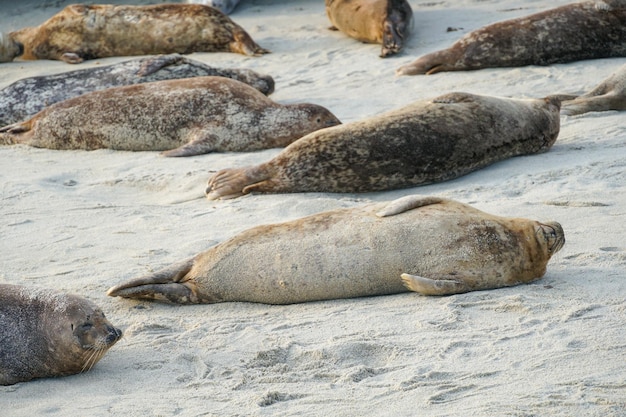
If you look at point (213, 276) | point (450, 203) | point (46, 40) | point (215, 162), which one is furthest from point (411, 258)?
point (46, 40)

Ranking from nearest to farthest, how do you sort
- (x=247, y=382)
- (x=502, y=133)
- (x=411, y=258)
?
1. (x=247, y=382)
2. (x=411, y=258)
3. (x=502, y=133)

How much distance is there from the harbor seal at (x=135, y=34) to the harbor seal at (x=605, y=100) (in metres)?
4.16

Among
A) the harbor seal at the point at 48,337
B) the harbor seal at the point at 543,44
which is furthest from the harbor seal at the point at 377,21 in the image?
the harbor seal at the point at 48,337

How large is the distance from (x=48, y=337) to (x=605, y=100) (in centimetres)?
475

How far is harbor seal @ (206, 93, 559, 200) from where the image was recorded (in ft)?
20.0

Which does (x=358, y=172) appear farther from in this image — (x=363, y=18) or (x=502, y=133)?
(x=363, y=18)

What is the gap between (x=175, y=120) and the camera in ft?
25.1

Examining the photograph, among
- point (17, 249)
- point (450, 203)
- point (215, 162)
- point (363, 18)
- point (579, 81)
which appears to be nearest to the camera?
point (450, 203)

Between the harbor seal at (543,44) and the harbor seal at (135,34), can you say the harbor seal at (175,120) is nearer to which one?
the harbor seal at (543,44)

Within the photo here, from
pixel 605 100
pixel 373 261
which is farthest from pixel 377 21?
pixel 373 261

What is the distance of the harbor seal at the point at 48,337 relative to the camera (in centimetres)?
370

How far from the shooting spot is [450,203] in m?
A: 4.68

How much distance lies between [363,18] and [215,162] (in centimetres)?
410

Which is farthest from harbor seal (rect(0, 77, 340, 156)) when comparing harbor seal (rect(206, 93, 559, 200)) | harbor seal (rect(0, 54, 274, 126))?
harbor seal (rect(206, 93, 559, 200))
